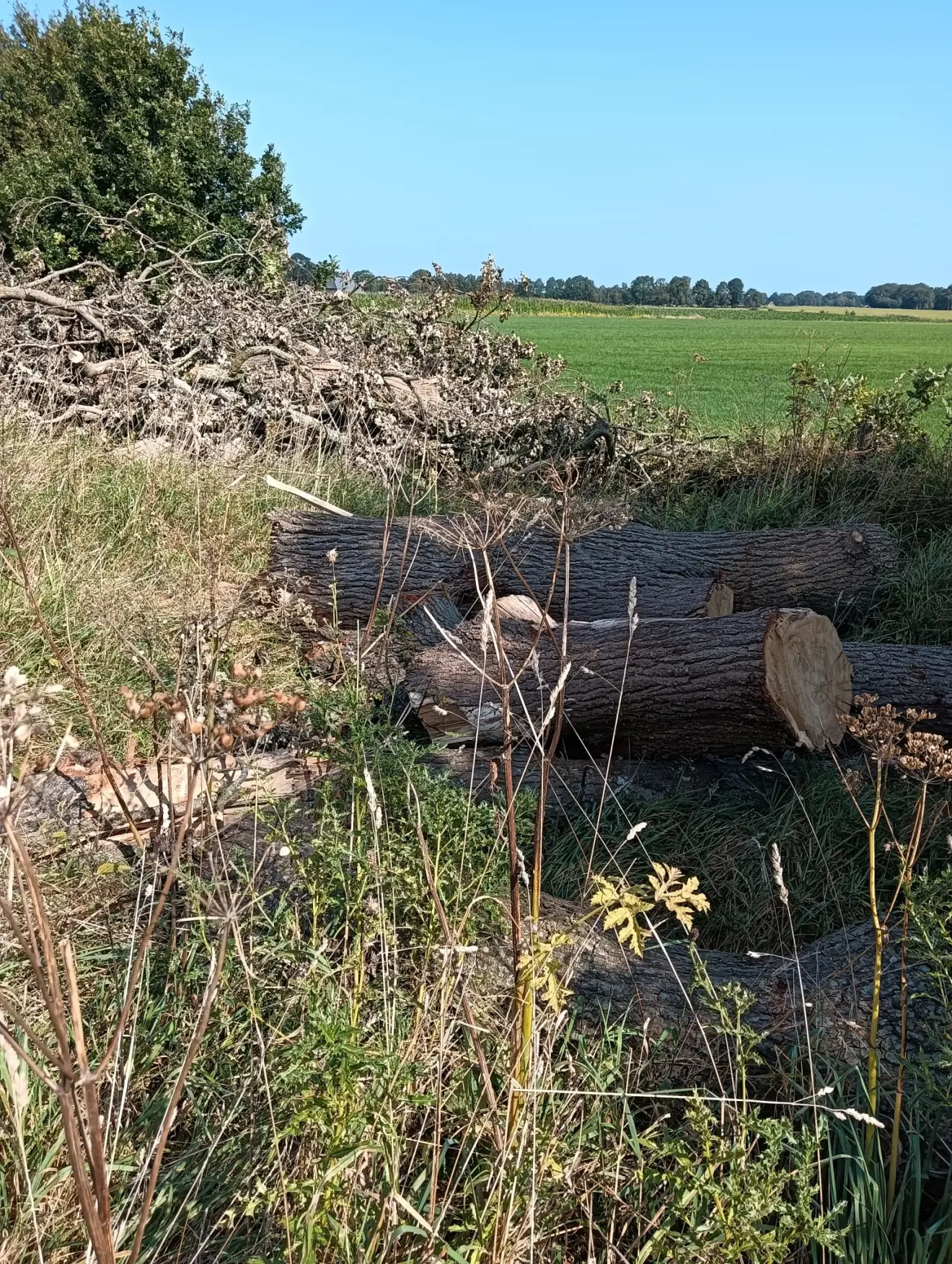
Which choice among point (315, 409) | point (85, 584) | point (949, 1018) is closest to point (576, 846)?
point (949, 1018)

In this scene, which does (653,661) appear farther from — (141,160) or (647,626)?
(141,160)

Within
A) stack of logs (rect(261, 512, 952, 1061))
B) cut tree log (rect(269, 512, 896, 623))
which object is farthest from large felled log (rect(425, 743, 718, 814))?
cut tree log (rect(269, 512, 896, 623))

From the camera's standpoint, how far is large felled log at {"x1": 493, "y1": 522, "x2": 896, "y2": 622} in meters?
5.37

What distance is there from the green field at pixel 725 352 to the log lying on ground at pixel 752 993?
7.37 m

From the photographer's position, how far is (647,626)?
4148mm

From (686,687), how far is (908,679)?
3.55 ft

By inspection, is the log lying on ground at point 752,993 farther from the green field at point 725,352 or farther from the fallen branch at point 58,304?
the green field at point 725,352

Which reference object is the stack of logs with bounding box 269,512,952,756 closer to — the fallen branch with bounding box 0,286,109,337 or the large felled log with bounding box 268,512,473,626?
the large felled log with bounding box 268,512,473,626

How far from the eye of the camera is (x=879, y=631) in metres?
5.43

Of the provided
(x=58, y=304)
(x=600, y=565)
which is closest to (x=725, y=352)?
(x=58, y=304)

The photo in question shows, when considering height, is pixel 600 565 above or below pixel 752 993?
above

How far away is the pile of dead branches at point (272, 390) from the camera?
26.2 ft

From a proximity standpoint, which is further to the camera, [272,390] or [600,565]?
[272,390]

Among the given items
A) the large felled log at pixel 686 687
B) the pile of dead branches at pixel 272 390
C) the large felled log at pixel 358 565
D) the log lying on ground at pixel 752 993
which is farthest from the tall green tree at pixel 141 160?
the log lying on ground at pixel 752 993
